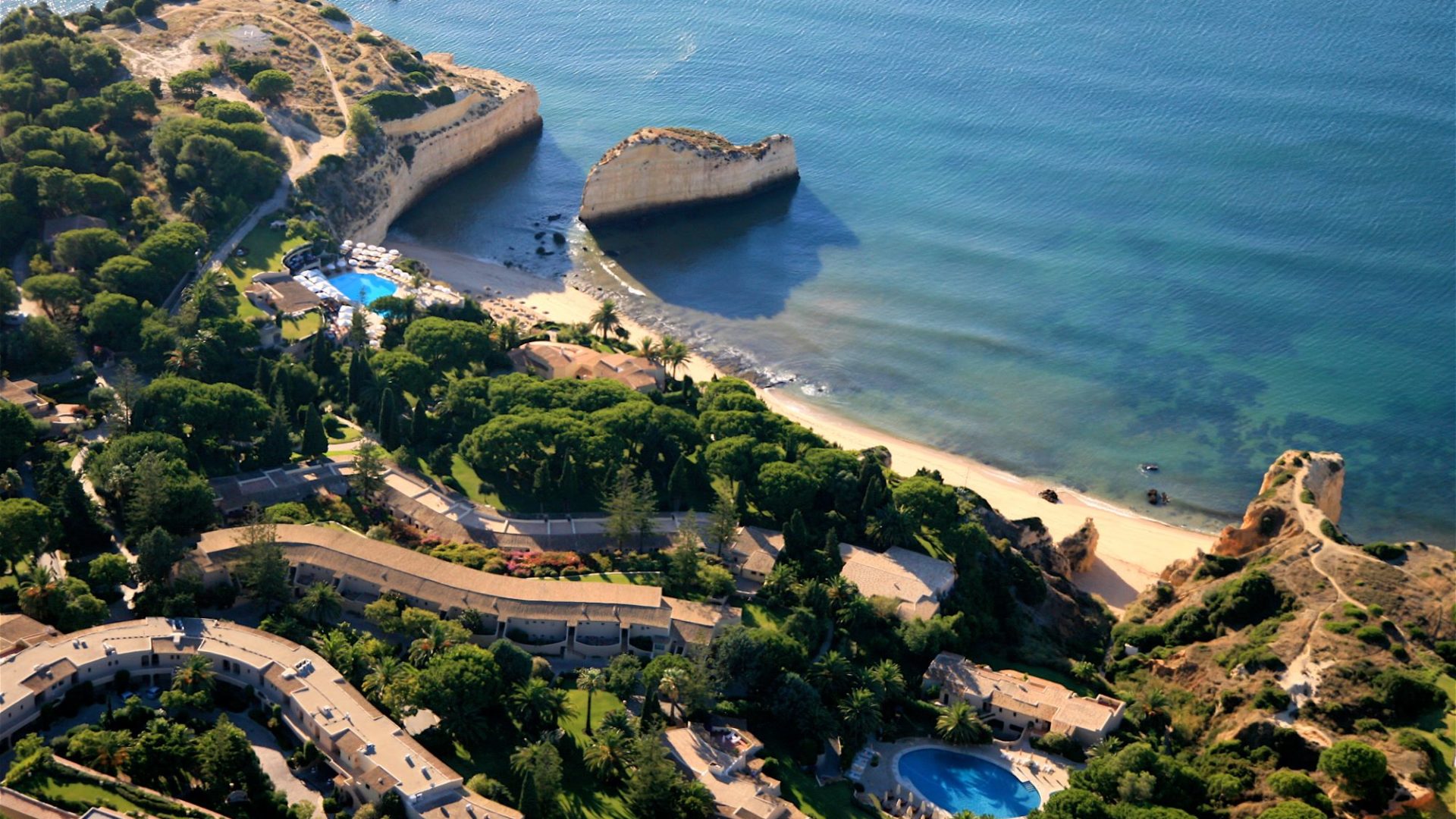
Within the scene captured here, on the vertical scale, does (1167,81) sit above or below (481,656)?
above

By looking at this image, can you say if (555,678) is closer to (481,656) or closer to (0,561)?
(481,656)

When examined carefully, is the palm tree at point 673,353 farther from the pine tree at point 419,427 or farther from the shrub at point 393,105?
the shrub at point 393,105

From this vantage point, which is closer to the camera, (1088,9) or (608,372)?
(608,372)

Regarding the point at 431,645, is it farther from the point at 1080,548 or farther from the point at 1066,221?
the point at 1066,221

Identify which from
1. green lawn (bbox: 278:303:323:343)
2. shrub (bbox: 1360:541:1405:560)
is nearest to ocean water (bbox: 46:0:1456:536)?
shrub (bbox: 1360:541:1405:560)

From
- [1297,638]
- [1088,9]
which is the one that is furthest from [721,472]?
[1088,9]

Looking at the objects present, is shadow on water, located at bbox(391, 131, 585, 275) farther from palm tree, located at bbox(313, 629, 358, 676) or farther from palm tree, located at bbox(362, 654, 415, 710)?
palm tree, located at bbox(362, 654, 415, 710)

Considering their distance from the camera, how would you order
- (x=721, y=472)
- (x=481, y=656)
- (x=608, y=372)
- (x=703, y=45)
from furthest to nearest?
(x=703, y=45) < (x=608, y=372) < (x=721, y=472) < (x=481, y=656)
